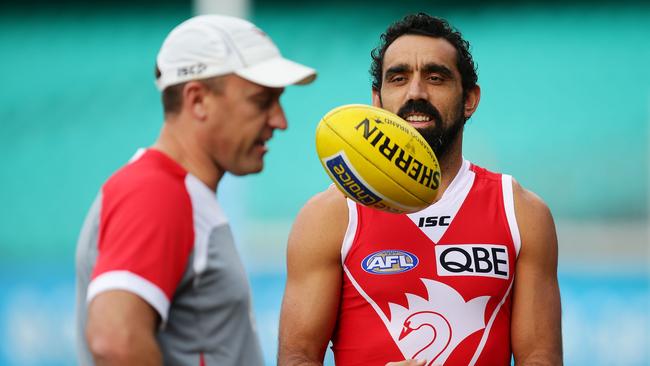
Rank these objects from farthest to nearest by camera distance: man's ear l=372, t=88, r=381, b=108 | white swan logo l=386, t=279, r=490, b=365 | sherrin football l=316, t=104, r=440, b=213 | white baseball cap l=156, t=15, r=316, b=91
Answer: man's ear l=372, t=88, r=381, b=108 → white swan logo l=386, t=279, r=490, b=365 → sherrin football l=316, t=104, r=440, b=213 → white baseball cap l=156, t=15, r=316, b=91

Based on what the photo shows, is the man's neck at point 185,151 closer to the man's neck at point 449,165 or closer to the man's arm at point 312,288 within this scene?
the man's arm at point 312,288

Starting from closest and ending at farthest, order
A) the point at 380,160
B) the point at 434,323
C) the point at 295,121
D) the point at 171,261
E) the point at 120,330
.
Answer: the point at 120,330 → the point at 171,261 → the point at 380,160 → the point at 434,323 → the point at 295,121

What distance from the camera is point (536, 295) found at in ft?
12.6

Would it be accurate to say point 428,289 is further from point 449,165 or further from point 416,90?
point 416,90

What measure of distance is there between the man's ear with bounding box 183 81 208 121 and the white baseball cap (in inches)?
1.0

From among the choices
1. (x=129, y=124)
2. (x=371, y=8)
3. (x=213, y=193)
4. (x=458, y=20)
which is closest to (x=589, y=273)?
(x=458, y=20)

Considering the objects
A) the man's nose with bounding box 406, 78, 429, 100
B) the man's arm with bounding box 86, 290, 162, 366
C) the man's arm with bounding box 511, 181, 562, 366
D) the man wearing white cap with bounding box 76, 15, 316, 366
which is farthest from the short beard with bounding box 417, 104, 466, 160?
the man's arm with bounding box 86, 290, 162, 366

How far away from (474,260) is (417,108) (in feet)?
1.87

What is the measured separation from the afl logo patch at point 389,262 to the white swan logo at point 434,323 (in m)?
0.10

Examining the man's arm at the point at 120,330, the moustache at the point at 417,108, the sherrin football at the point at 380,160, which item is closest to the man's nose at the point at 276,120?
the sherrin football at the point at 380,160

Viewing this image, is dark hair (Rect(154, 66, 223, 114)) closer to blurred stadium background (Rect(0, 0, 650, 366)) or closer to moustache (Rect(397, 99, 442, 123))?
moustache (Rect(397, 99, 442, 123))

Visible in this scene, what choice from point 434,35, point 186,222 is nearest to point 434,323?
point 434,35

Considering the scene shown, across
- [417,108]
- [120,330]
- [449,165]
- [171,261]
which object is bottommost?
[120,330]

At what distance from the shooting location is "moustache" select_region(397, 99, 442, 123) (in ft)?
12.6
